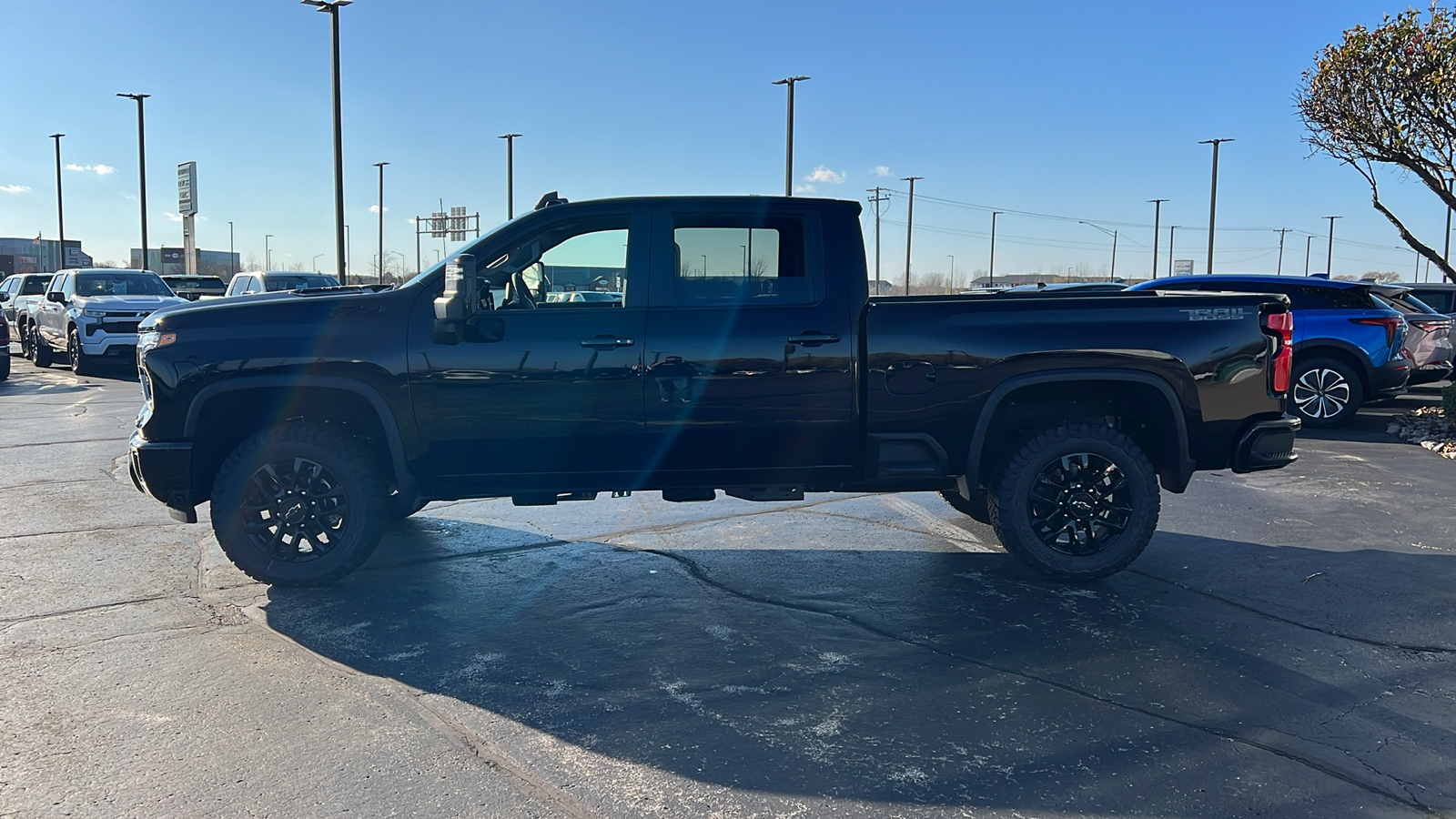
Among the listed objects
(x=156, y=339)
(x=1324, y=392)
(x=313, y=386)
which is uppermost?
(x=156, y=339)

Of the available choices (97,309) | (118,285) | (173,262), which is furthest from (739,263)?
(173,262)

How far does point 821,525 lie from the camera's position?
7312mm

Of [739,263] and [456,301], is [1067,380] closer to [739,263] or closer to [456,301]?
[739,263]

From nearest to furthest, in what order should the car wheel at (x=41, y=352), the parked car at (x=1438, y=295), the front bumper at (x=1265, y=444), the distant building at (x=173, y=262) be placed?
the front bumper at (x=1265, y=444), the parked car at (x=1438, y=295), the car wheel at (x=41, y=352), the distant building at (x=173, y=262)

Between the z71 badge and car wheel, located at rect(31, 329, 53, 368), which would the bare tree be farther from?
car wheel, located at rect(31, 329, 53, 368)

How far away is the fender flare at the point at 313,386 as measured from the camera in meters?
5.42

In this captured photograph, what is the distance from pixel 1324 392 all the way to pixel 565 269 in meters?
10.3

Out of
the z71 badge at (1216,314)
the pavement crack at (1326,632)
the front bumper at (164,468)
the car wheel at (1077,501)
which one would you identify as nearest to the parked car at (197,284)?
the front bumper at (164,468)

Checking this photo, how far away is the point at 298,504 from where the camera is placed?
5.60 m

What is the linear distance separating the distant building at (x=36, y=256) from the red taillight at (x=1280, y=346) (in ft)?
219

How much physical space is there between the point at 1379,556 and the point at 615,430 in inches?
185

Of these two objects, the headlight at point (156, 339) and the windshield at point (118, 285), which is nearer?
the headlight at point (156, 339)

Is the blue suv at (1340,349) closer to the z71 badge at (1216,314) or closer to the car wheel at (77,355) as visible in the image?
the z71 badge at (1216,314)

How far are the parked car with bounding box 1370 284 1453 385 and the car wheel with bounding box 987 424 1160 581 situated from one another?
9.26 meters
